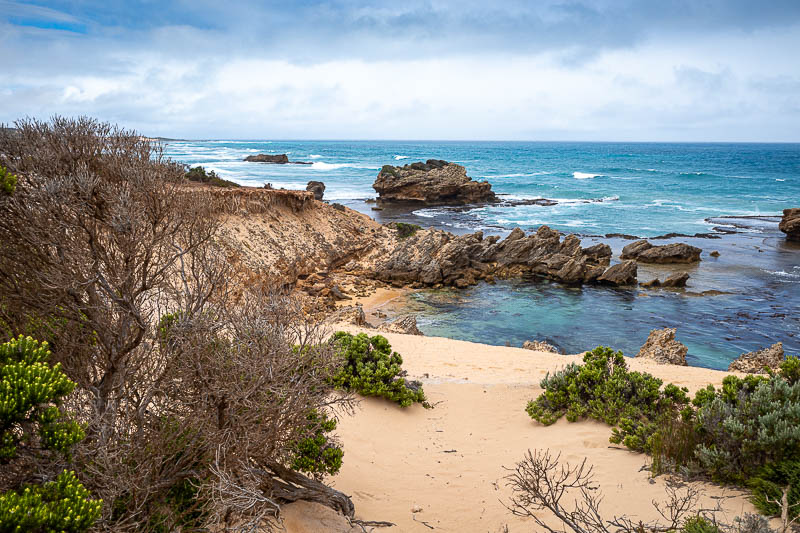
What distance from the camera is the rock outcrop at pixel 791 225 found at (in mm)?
35688

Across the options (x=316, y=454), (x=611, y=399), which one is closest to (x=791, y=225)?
(x=611, y=399)

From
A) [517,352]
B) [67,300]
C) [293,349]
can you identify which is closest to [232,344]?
[293,349]

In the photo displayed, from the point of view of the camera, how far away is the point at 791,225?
35969 millimetres

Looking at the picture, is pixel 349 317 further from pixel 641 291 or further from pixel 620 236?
pixel 620 236

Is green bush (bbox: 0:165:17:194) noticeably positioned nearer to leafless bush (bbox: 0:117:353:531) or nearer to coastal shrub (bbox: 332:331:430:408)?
leafless bush (bbox: 0:117:353:531)

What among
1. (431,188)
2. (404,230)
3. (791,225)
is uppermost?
(431,188)

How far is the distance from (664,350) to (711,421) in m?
9.55

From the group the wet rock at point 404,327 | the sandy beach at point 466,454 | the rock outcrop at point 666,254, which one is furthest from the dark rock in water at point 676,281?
the wet rock at point 404,327

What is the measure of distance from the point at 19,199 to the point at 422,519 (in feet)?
18.8

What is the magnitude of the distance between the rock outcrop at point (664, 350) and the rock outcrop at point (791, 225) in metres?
28.2

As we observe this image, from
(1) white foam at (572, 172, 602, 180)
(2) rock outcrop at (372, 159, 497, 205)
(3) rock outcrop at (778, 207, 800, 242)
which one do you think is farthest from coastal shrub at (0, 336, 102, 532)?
(1) white foam at (572, 172, 602, 180)

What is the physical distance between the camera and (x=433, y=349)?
1459 cm

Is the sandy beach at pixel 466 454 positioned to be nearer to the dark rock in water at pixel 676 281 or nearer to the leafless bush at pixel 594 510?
the leafless bush at pixel 594 510

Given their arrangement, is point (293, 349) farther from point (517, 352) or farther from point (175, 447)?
point (517, 352)
